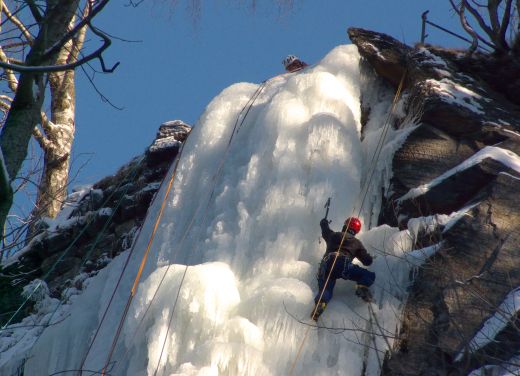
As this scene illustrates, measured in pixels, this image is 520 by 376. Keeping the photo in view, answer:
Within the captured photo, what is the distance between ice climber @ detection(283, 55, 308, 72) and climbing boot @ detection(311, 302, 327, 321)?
4.73 m

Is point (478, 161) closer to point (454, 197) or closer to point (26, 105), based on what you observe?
point (454, 197)

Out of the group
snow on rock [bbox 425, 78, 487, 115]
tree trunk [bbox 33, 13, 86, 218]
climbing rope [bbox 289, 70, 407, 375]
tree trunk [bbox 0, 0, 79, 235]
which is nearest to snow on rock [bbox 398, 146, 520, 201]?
climbing rope [bbox 289, 70, 407, 375]

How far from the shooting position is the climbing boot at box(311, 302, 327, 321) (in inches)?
259

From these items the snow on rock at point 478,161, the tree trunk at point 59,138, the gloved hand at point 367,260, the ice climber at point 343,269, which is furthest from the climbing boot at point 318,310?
the tree trunk at point 59,138

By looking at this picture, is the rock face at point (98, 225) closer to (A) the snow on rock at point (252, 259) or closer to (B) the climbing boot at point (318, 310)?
(A) the snow on rock at point (252, 259)

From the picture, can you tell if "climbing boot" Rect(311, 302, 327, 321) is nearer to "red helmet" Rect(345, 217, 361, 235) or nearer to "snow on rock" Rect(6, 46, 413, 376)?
"snow on rock" Rect(6, 46, 413, 376)

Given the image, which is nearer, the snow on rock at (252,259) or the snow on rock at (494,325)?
the snow on rock at (494,325)

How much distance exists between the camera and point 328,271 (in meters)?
6.76

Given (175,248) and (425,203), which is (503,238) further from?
(175,248)

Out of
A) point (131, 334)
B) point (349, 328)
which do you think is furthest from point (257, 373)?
point (131, 334)

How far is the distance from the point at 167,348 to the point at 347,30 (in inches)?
191

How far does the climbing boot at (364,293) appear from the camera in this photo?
6.74 metres

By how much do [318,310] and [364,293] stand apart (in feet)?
1.40

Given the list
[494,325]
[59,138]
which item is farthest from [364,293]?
[59,138]
